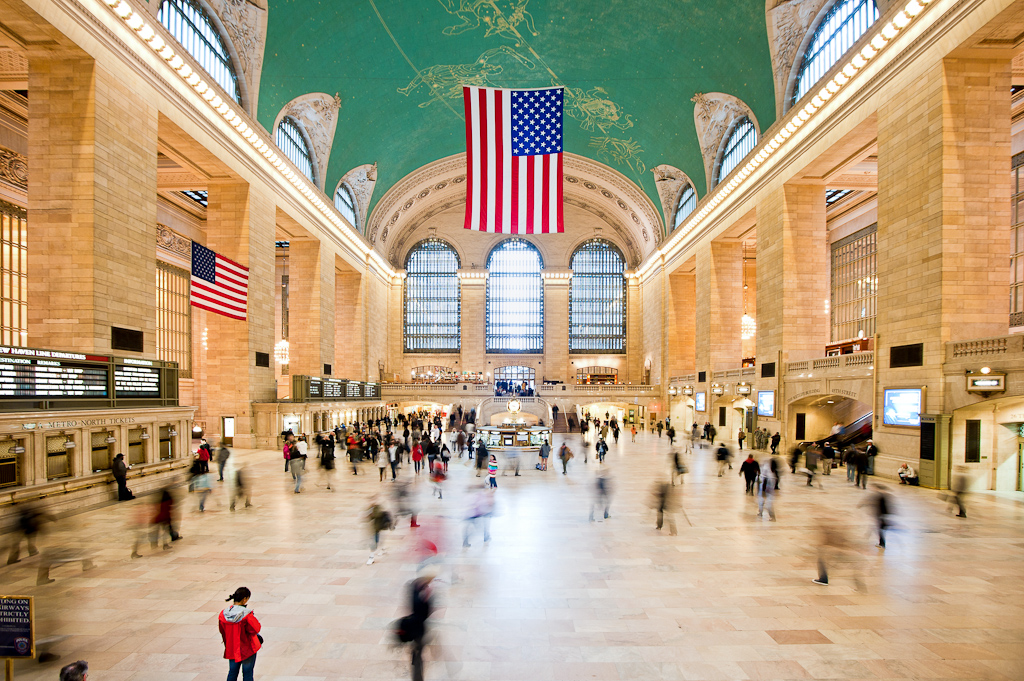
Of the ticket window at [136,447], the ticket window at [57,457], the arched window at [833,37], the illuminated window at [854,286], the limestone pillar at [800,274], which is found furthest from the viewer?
the illuminated window at [854,286]

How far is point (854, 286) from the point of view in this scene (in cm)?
3005

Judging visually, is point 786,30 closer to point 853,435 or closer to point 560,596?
point 853,435

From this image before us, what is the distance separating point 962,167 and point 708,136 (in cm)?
1478

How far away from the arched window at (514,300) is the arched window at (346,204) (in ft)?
47.4

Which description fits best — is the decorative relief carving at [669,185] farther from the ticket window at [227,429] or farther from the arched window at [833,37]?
the ticket window at [227,429]

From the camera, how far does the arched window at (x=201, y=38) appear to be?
16.0 metres

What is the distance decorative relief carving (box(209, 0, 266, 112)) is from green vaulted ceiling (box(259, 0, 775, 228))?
1.33 feet

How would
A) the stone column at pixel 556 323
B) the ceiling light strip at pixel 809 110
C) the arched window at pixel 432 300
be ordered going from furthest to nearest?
the arched window at pixel 432 300 < the stone column at pixel 556 323 < the ceiling light strip at pixel 809 110

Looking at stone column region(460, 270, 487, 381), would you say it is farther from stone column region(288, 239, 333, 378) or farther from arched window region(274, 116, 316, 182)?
arched window region(274, 116, 316, 182)

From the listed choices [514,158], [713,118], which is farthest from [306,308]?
[713,118]

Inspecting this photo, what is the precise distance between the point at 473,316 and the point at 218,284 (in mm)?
28462

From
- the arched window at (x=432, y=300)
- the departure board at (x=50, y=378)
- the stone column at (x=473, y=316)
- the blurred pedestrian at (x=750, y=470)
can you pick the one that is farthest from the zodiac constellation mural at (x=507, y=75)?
the blurred pedestrian at (x=750, y=470)

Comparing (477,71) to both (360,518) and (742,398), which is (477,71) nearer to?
(742,398)

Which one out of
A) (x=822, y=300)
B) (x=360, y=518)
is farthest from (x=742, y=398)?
(x=360, y=518)
